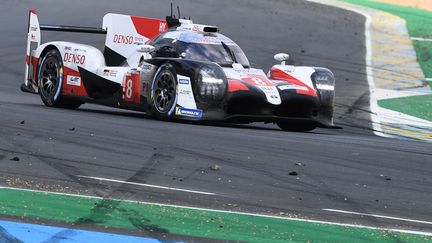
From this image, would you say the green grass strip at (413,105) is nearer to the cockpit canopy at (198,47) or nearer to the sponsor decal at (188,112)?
the cockpit canopy at (198,47)

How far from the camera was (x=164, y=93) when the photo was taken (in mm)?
13172

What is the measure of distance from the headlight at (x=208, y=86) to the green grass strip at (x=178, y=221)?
543cm

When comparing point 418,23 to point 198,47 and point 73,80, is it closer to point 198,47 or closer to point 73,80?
point 73,80

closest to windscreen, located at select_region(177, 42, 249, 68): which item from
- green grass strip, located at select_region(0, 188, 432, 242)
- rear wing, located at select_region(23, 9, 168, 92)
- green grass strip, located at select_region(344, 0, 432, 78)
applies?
rear wing, located at select_region(23, 9, 168, 92)


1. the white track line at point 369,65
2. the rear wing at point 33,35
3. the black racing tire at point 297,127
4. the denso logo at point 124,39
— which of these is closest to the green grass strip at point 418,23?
the white track line at point 369,65

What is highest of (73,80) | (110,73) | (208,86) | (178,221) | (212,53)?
(178,221)

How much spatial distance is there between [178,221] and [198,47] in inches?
276

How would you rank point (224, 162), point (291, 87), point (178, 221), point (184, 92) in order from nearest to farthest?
point (178, 221) → point (224, 162) → point (184, 92) → point (291, 87)

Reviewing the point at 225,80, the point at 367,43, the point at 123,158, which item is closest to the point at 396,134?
the point at 225,80

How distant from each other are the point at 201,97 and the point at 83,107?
4.34m

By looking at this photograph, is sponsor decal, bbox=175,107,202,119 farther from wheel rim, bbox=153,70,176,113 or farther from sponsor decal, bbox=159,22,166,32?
sponsor decal, bbox=159,22,166,32

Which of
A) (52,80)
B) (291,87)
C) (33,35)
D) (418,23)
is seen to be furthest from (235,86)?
(418,23)

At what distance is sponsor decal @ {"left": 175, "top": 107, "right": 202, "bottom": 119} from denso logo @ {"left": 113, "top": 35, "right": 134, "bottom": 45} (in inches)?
100

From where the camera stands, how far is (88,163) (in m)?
9.11
